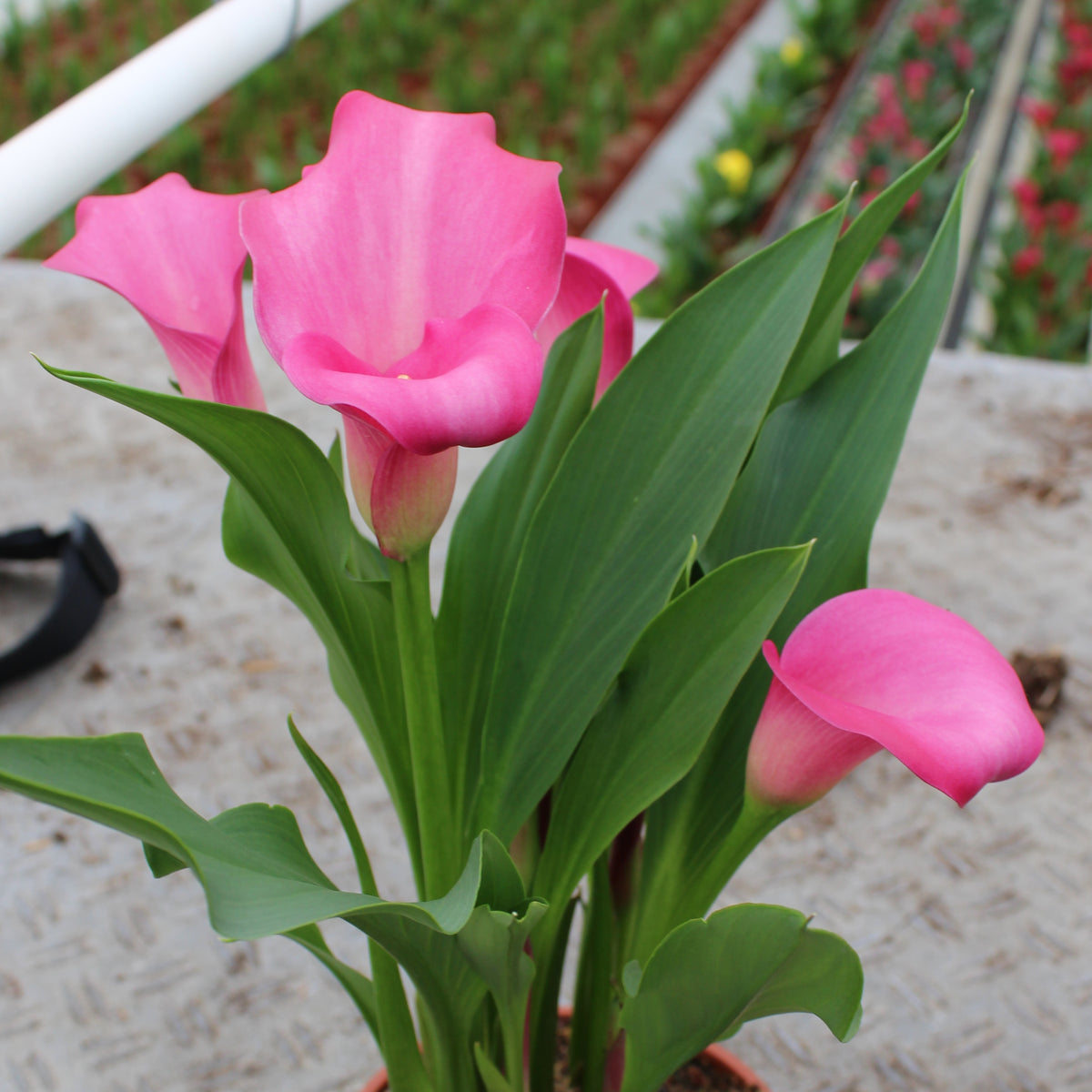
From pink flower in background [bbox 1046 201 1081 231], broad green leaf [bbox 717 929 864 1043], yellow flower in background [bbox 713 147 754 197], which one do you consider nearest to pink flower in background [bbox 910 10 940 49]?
yellow flower in background [bbox 713 147 754 197]

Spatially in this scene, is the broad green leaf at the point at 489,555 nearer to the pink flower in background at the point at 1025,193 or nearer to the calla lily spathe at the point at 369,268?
the calla lily spathe at the point at 369,268

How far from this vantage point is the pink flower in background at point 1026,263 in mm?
1720

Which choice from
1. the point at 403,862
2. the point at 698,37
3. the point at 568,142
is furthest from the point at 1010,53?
the point at 403,862

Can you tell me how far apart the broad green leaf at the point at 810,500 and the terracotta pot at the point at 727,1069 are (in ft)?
0.42

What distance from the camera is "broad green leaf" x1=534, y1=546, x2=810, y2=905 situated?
1.03ft

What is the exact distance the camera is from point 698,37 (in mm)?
3131

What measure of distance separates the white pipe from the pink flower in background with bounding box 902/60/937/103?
2.21 metres

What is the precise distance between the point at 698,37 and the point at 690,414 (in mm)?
3108

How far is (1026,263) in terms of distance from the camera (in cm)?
172

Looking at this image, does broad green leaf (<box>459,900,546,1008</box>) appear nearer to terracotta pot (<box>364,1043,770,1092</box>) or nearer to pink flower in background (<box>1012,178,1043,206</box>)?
terracotta pot (<box>364,1043,770,1092</box>)

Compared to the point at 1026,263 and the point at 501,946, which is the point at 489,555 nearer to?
the point at 501,946

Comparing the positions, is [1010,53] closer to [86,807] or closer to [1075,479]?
[1075,479]

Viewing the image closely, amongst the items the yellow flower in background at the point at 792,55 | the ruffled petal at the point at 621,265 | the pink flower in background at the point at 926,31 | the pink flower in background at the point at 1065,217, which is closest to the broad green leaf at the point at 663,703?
the ruffled petal at the point at 621,265

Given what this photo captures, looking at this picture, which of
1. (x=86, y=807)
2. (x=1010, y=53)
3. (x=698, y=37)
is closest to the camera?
(x=86, y=807)
